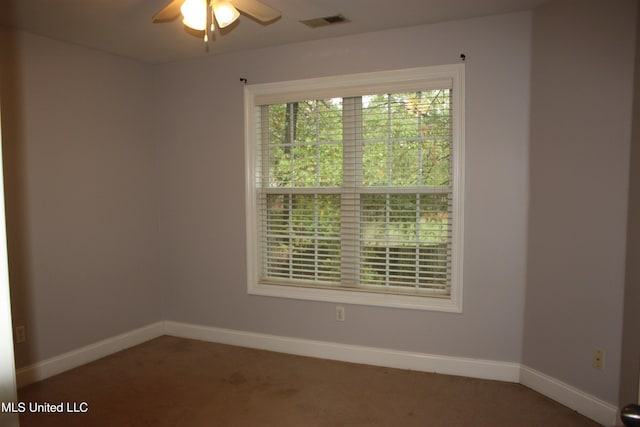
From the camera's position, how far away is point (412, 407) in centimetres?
275

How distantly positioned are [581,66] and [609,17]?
0.28 m

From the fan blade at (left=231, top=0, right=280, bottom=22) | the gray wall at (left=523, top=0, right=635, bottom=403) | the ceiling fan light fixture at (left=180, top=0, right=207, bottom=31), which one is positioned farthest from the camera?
the gray wall at (left=523, top=0, right=635, bottom=403)

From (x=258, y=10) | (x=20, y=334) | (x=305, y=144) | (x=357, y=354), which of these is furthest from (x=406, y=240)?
(x=20, y=334)

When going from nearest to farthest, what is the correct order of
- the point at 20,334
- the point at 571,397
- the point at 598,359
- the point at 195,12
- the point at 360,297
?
the point at 195,12 → the point at 598,359 → the point at 571,397 → the point at 20,334 → the point at 360,297

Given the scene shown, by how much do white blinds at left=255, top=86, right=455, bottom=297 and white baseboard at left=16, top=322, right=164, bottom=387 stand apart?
1.25 metres

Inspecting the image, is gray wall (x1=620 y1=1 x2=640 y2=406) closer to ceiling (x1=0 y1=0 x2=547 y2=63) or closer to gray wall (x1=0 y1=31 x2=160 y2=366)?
ceiling (x1=0 y1=0 x2=547 y2=63)

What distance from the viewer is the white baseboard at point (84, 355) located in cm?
311

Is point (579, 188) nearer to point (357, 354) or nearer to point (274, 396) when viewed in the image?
point (357, 354)

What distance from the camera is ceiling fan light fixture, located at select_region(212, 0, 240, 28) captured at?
219 centimetres

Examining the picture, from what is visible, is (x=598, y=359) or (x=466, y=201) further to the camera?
(x=466, y=201)

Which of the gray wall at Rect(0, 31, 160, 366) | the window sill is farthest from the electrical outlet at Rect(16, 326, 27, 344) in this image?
the window sill

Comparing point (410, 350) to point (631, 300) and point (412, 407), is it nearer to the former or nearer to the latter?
point (412, 407)

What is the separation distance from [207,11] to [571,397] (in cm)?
306

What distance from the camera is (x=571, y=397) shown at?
268 cm
